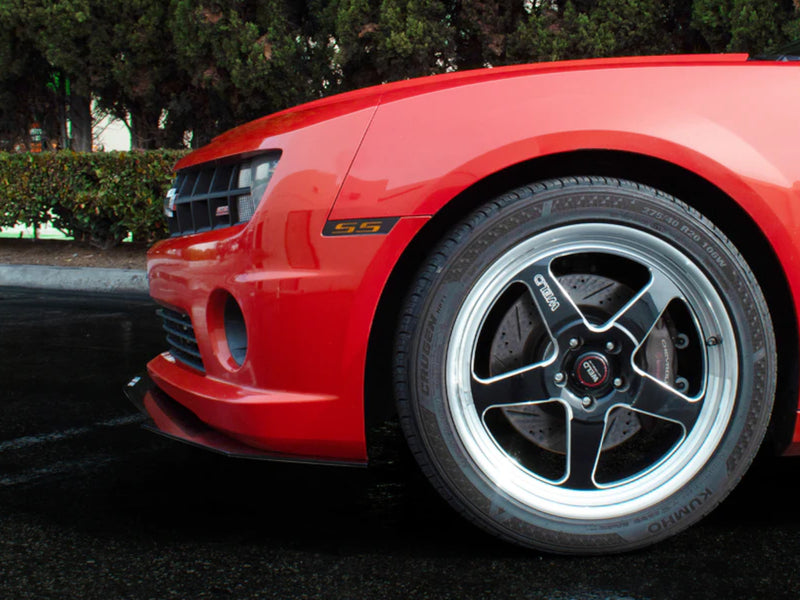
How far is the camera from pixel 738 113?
1.90 m

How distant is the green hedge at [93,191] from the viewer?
9.13 metres

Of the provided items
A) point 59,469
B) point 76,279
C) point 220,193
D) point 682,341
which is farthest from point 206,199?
point 76,279

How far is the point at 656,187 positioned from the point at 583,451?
660 millimetres

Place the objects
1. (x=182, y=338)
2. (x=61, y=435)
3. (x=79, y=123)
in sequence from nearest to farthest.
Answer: (x=182, y=338) < (x=61, y=435) < (x=79, y=123)

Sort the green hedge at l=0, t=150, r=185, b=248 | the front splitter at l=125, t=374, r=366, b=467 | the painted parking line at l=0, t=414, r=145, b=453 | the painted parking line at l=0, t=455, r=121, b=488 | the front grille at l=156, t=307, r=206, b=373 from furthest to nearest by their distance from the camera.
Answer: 1. the green hedge at l=0, t=150, r=185, b=248
2. the painted parking line at l=0, t=414, r=145, b=453
3. the painted parking line at l=0, t=455, r=121, b=488
4. the front grille at l=156, t=307, r=206, b=373
5. the front splitter at l=125, t=374, r=366, b=467

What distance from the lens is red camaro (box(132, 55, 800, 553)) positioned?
188 centimetres

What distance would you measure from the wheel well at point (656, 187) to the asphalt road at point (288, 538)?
31 centimetres

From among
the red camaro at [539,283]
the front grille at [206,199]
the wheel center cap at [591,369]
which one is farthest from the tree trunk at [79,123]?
the wheel center cap at [591,369]

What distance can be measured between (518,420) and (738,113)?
866mm

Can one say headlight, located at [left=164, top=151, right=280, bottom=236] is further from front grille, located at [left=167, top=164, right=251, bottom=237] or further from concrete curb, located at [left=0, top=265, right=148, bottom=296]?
concrete curb, located at [left=0, top=265, right=148, bottom=296]

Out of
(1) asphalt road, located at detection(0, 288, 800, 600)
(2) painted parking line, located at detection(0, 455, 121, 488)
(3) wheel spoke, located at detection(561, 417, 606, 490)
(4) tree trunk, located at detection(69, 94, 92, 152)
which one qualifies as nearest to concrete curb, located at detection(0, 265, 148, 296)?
(4) tree trunk, located at detection(69, 94, 92, 152)

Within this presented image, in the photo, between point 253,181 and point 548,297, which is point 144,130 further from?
point 548,297

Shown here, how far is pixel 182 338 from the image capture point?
2.34m

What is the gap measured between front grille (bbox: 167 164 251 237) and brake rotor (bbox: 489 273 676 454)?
2.27ft
